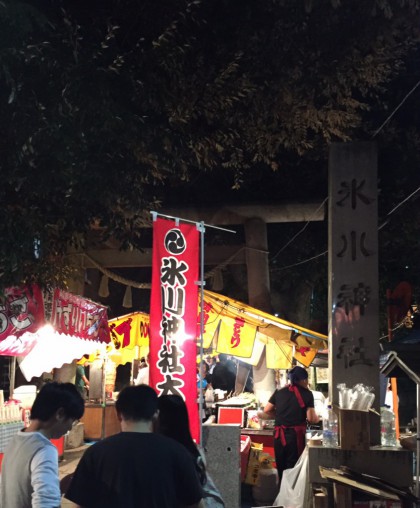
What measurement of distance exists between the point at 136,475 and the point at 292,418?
6.91 meters

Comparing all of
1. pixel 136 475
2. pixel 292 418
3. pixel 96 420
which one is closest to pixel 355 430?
pixel 292 418

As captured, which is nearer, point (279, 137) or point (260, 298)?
point (279, 137)

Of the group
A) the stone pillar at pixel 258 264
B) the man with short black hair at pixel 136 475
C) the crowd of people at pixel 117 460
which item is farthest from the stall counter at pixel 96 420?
the man with short black hair at pixel 136 475

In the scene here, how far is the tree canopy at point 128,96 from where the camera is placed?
6.75 meters

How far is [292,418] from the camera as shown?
9.88 metres

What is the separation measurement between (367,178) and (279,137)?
3620mm

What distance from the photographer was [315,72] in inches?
361

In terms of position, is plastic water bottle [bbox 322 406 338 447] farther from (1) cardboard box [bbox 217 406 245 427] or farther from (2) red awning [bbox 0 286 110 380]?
(1) cardboard box [bbox 217 406 245 427]

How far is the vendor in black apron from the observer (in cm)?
988

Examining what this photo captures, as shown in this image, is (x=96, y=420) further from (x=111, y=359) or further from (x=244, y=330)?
(x=244, y=330)

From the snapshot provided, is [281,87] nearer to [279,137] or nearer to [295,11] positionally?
[295,11]

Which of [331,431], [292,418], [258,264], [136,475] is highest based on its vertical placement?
[258,264]

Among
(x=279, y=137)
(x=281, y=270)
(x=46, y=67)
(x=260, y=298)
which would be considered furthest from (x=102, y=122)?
(x=281, y=270)

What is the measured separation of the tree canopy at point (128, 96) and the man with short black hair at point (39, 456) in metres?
3.25
